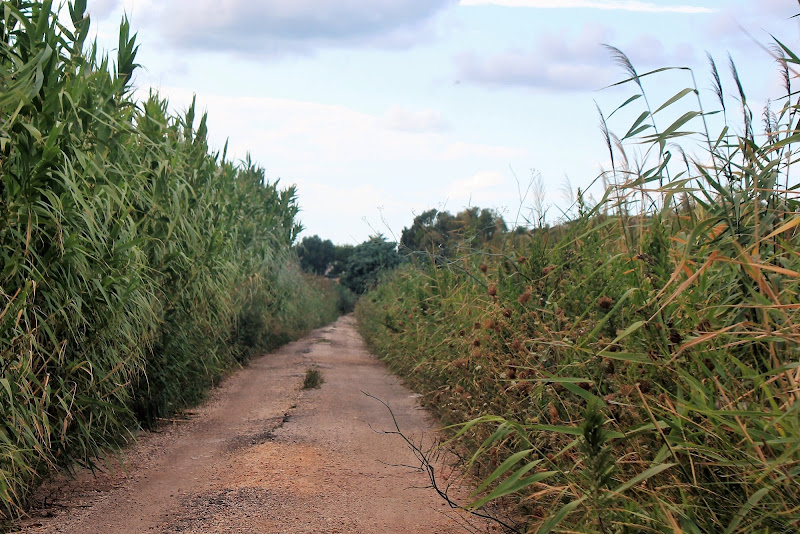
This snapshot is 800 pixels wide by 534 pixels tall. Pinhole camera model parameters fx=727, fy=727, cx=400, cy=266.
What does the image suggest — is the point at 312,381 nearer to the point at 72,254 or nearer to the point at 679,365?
the point at 72,254

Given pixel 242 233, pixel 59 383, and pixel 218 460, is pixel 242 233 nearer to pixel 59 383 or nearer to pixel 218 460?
pixel 218 460

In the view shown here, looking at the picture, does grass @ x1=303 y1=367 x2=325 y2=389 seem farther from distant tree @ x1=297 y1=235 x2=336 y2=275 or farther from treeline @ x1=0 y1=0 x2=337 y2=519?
distant tree @ x1=297 y1=235 x2=336 y2=275

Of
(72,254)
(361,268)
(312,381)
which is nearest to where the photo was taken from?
(72,254)

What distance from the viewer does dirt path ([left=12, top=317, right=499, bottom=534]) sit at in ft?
14.1

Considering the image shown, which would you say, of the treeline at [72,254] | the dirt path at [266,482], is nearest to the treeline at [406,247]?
the dirt path at [266,482]

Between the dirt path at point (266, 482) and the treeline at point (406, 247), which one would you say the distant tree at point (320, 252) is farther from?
the dirt path at point (266, 482)

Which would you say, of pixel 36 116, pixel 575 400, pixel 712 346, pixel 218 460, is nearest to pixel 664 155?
pixel 712 346

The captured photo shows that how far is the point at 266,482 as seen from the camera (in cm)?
519

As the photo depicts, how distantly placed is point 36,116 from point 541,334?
3201 millimetres

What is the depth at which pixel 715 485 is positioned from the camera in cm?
252

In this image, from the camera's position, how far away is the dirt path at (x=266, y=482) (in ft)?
14.1

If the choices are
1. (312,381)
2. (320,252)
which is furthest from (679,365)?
(320,252)

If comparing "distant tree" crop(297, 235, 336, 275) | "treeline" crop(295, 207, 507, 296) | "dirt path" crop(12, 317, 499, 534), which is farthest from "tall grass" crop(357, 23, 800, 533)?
"distant tree" crop(297, 235, 336, 275)

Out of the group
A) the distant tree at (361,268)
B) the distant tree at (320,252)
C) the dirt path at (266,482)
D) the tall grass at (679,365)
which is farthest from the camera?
the distant tree at (320,252)
